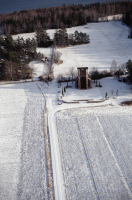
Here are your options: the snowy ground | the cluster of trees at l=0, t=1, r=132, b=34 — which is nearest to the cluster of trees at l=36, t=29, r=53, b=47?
the cluster of trees at l=0, t=1, r=132, b=34

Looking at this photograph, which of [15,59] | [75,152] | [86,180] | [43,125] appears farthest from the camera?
[15,59]

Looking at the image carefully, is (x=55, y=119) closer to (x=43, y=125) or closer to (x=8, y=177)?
(x=43, y=125)

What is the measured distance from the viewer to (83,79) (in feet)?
121

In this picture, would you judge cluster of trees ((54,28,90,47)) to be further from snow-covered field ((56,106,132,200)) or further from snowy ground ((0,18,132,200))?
snow-covered field ((56,106,132,200))

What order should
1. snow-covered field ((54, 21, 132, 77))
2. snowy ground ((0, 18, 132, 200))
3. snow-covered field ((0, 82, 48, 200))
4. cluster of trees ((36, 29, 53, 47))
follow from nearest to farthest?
snowy ground ((0, 18, 132, 200))
snow-covered field ((0, 82, 48, 200))
snow-covered field ((54, 21, 132, 77))
cluster of trees ((36, 29, 53, 47))

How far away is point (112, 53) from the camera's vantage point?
55000 millimetres

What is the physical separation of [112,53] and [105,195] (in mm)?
44523

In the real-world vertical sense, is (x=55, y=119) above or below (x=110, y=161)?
above

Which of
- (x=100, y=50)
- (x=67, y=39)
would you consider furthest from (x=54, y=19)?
(x=100, y=50)

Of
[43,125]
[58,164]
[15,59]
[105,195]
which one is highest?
[15,59]

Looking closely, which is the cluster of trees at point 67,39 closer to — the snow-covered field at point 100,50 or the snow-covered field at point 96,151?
the snow-covered field at point 100,50

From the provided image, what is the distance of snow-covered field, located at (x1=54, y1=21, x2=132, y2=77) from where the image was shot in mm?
48812

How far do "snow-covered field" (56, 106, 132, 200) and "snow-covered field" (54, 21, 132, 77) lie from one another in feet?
61.4

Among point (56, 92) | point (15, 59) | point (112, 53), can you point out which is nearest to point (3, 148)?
point (56, 92)
